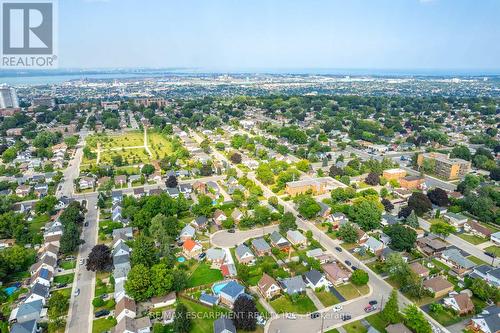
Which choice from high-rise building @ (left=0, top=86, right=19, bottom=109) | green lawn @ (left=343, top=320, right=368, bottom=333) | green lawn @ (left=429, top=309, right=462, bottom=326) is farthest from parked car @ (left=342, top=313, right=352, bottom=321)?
high-rise building @ (left=0, top=86, right=19, bottom=109)

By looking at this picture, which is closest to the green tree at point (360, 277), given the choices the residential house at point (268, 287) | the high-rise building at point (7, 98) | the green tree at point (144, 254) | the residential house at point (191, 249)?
the residential house at point (268, 287)

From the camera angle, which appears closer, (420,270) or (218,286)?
(218,286)

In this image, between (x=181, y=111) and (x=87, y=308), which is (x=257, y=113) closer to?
(x=181, y=111)

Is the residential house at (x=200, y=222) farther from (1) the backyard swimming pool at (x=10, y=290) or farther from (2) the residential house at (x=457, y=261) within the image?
(2) the residential house at (x=457, y=261)

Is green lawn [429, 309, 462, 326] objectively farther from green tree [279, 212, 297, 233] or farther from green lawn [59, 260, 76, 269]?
green lawn [59, 260, 76, 269]

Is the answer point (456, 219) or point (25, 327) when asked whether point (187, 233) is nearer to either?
point (25, 327)

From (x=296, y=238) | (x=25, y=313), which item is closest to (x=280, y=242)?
(x=296, y=238)
